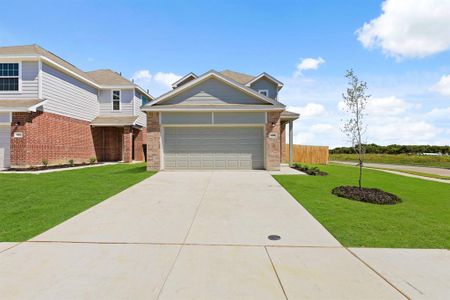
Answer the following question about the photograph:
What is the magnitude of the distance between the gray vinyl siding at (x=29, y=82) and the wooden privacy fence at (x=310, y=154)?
19.6m

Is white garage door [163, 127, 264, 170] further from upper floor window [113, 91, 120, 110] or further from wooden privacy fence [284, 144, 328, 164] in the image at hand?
wooden privacy fence [284, 144, 328, 164]

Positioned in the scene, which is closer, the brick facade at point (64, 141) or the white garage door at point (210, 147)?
the white garage door at point (210, 147)

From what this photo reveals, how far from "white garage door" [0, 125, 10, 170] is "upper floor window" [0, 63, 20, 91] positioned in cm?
259

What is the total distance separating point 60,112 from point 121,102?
511 centimetres

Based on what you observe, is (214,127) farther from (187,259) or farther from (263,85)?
(187,259)

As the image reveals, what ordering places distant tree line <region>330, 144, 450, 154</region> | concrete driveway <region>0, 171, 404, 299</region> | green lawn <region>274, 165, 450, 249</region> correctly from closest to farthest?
concrete driveway <region>0, 171, 404, 299</region>
green lawn <region>274, 165, 450, 249</region>
distant tree line <region>330, 144, 450, 154</region>

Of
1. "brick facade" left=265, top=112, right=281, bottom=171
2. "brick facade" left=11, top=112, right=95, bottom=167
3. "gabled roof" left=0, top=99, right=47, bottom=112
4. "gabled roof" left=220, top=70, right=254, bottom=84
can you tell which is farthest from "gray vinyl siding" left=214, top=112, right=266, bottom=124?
"brick facade" left=11, top=112, right=95, bottom=167

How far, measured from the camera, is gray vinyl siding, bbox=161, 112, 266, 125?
42.9ft

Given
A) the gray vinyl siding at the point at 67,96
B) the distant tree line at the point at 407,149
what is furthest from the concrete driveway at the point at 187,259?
the distant tree line at the point at 407,149

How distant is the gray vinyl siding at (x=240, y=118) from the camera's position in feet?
43.2

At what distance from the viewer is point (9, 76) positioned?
14742 millimetres

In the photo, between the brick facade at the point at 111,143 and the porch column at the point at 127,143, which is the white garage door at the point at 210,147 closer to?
the porch column at the point at 127,143

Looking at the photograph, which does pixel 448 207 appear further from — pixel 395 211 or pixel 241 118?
pixel 241 118

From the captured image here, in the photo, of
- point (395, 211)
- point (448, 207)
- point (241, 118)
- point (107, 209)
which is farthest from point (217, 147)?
point (448, 207)
